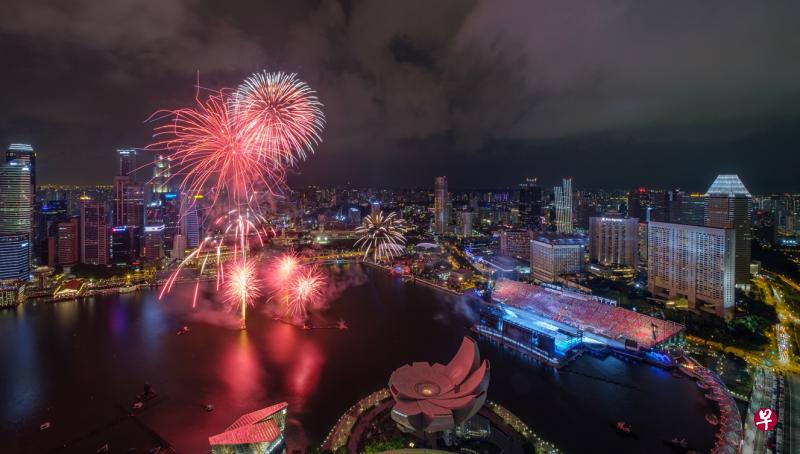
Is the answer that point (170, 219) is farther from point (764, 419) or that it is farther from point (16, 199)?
point (764, 419)

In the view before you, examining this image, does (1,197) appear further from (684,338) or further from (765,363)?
(765,363)

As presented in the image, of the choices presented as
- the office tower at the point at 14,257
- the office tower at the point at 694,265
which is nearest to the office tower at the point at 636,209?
the office tower at the point at 694,265

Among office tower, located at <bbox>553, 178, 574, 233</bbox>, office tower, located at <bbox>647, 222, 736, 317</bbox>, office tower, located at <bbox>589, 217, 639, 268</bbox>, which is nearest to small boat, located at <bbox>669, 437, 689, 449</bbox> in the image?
office tower, located at <bbox>647, 222, 736, 317</bbox>

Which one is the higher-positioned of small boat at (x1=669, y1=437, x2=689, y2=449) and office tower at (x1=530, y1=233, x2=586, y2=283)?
office tower at (x1=530, y1=233, x2=586, y2=283)

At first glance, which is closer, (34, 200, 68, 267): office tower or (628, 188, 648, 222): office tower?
(34, 200, 68, 267): office tower

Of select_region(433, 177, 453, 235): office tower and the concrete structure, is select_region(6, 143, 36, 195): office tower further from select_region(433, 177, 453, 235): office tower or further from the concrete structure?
select_region(433, 177, 453, 235): office tower

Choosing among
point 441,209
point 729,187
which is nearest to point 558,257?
point 729,187
